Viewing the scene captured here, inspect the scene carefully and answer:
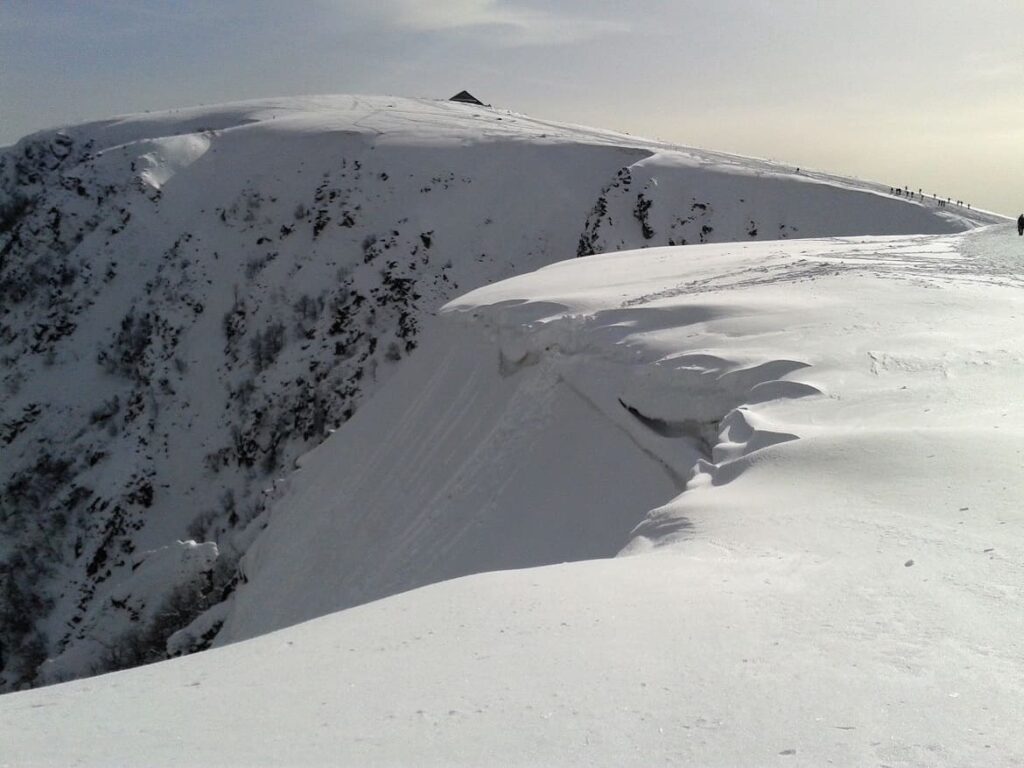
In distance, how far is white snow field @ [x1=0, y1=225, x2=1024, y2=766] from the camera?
7.61ft

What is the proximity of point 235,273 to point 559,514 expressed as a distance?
83.4 ft

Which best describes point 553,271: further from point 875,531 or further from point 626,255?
point 875,531

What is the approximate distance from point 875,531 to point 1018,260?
1079 centimetres

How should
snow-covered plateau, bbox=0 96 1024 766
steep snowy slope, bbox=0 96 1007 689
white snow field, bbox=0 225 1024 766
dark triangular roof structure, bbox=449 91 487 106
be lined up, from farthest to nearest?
dark triangular roof structure, bbox=449 91 487 106
steep snowy slope, bbox=0 96 1007 689
snow-covered plateau, bbox=0 96 1024 766
white snow field, bbox=0 225 1024 766

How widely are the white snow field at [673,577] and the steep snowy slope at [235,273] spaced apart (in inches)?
468

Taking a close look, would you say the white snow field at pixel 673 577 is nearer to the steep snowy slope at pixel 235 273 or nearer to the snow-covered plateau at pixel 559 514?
the snow-covered plateau at pixel 559 514

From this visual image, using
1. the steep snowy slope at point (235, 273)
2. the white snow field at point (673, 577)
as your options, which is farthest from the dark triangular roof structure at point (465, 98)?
the white snow field at point (673, 577)

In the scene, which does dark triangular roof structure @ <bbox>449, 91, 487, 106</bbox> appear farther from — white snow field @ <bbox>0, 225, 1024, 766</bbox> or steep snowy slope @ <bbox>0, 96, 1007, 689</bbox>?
white snow field @ <bbox>0, 225, 1024, 766</bbox>

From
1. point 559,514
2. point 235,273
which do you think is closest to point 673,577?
point 559,514

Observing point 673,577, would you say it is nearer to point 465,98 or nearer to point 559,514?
point 559,514

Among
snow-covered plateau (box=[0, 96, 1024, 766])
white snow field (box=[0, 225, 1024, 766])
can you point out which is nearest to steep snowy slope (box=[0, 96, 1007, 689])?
snow-covered plateau (box=[0, 96, 1024, 766])

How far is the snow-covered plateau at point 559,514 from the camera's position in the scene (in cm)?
243

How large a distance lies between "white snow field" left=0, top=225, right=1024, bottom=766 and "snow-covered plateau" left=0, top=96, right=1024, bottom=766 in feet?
0.06

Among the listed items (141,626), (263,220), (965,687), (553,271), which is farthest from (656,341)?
(263,220)
